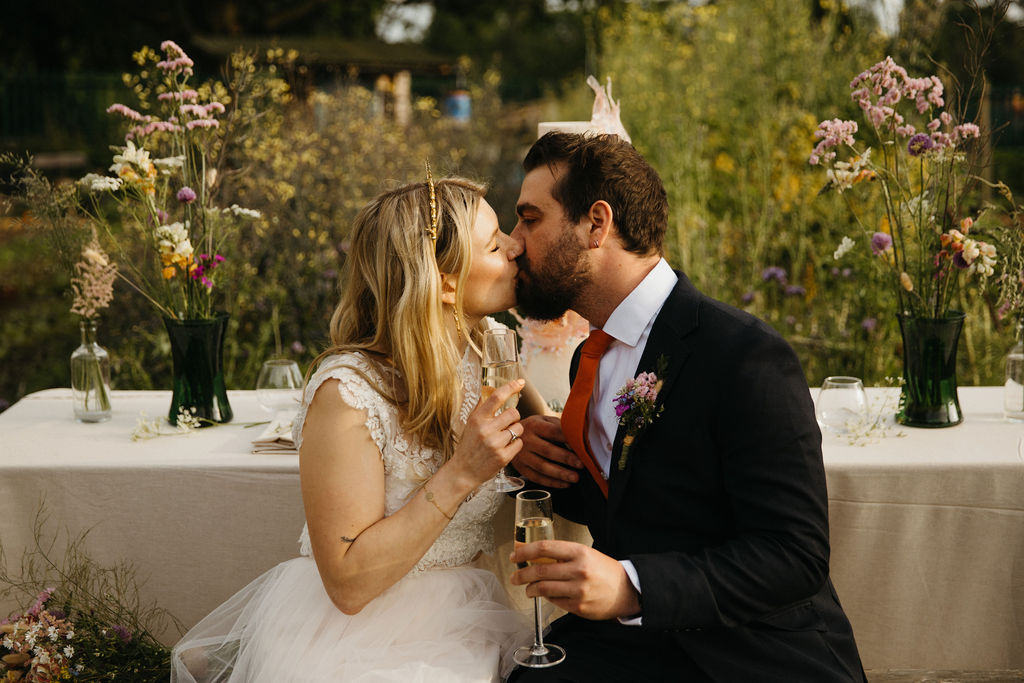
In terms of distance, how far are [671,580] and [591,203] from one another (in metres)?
1.02

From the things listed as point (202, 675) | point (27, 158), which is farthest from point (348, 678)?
point (27, 158)

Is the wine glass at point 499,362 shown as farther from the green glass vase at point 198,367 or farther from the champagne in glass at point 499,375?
the green glass vase at point 198,367

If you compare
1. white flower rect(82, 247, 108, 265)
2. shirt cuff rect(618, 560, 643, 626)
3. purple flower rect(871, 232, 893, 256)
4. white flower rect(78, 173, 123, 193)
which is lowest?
shirt cuff rect(618, 560, 643, 626)

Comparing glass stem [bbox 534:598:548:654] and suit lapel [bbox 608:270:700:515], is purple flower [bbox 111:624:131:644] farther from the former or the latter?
suit lapel [bbox 608:270:700:515]

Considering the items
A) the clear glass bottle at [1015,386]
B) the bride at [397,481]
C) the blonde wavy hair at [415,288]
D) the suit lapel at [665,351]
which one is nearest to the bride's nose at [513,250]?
the bride at [397,481]

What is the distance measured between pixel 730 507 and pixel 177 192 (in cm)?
221

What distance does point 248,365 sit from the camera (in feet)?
19.4

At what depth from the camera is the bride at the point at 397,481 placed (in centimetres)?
227

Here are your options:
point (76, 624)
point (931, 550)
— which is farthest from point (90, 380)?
point (931, 550)

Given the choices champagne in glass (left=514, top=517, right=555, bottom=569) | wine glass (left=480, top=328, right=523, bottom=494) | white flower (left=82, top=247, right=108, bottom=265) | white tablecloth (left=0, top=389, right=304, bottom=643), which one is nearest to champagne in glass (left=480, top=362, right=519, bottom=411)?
wine glass (left=480, top=328, right=523, bottom=494)

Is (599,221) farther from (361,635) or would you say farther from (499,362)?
(361,635)

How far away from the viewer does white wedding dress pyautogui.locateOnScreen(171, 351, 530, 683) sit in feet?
7.69

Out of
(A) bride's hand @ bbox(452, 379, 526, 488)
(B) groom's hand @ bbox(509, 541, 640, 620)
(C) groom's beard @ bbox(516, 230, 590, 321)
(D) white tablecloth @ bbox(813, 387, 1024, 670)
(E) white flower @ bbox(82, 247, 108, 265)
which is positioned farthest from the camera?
(E) white flower @ bbox(82, 247, 108, 265)

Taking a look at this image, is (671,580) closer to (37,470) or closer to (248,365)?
(37,470)
